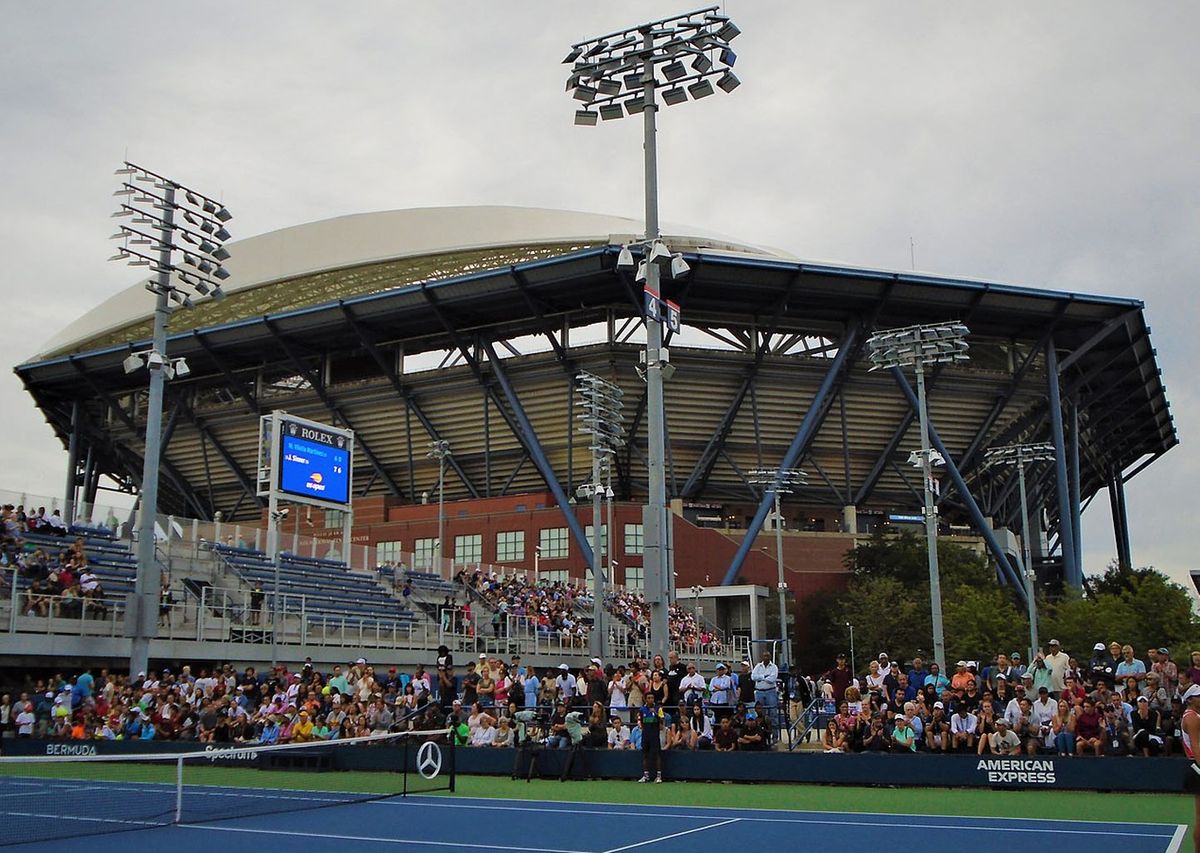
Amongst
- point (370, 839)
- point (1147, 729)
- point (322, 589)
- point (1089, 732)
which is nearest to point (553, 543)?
Answer: point (322, 589)

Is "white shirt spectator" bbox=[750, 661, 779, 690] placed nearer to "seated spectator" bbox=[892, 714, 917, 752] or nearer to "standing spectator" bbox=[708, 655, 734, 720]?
"standing spectator" bbox=[708, 655, 734, 720]

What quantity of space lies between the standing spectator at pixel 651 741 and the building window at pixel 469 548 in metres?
49.2

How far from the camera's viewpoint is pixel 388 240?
7525 cm

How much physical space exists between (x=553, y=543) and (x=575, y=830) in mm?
54097

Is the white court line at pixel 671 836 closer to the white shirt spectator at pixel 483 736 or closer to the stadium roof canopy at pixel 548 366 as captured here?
the white shirt spectator at pixel 483 736

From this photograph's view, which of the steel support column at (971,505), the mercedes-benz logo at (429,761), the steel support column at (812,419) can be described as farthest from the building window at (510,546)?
the mercedes-benz logo at (429,761)

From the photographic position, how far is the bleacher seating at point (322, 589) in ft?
116

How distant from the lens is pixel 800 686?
94.3ft

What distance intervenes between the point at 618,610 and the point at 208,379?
32.1 metres

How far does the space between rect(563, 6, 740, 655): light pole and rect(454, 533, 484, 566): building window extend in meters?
48.1

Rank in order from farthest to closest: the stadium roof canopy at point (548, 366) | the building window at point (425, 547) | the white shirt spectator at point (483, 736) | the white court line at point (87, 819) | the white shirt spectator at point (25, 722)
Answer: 1. the building window at point (425, 547)
2. the stadium roof canopy at point (548, 366)
3. the white shirt spectator at point (25, 722)
4. the white shirt spectator at point (483, 736)
5. the white court line at point (87, 819)

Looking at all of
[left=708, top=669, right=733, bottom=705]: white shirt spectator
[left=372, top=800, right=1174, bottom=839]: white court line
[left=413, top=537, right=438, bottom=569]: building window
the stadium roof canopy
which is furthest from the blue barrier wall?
[left=413, top=537, right=438, bottom=569]: building window

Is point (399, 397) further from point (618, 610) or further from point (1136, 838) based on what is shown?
point (1136, 838)

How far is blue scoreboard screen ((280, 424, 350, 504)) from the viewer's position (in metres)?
43.1
